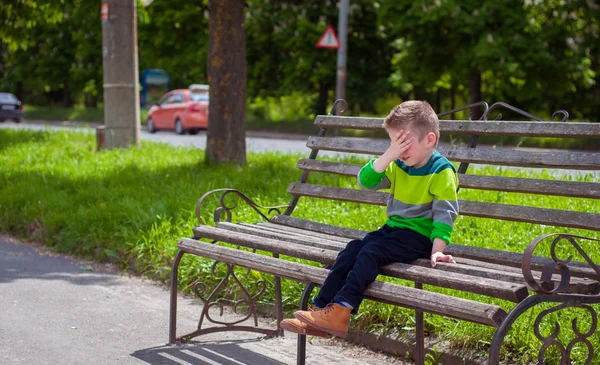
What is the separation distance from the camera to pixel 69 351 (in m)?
4.68

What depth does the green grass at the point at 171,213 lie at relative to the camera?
477 cm

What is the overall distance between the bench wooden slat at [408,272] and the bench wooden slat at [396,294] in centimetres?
6

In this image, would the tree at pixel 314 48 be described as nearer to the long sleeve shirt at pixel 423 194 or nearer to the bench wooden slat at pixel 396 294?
the bench wooden slat at pixel 396 294

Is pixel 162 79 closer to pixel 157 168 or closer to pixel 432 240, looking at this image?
pixel 157 168

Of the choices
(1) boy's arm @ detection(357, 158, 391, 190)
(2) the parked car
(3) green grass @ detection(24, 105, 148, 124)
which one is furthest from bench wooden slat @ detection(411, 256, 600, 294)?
(3) green grass @ detection(24, 105, 148, 124)

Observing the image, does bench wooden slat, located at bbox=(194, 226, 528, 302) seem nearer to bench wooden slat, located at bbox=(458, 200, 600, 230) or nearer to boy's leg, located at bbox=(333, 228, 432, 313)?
boy's leg, located at bbox=(333, 228, 432, 313)

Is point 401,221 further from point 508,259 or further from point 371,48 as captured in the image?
point 371,48

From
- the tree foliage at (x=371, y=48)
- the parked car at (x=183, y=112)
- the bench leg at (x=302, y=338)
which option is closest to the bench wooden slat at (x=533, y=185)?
the bench leg at (x=302, y=338)

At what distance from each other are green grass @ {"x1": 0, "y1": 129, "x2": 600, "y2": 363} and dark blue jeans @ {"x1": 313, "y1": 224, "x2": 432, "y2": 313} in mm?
671

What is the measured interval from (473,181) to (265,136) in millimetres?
24212

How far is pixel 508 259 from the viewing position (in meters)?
4.12

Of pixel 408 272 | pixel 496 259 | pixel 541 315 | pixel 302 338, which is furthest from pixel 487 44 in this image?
pixel 541 315

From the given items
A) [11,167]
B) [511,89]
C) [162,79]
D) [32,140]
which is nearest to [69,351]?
[11,167]

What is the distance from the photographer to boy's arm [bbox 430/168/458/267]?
385 cm
